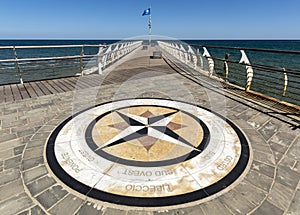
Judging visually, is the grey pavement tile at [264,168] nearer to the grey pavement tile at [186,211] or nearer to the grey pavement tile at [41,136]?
the grey pavement tile at [186,211]

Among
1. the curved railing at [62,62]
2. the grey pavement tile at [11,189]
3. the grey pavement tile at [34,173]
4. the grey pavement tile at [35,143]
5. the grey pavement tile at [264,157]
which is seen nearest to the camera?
the grey pavement tile at [11,189]

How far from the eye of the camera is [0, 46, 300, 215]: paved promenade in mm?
1803

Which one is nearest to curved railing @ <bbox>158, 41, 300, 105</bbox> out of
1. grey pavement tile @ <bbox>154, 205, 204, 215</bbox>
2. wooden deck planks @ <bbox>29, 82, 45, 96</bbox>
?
grey pavement tile @ <bbox>154, 205, 204, 215</bbox>

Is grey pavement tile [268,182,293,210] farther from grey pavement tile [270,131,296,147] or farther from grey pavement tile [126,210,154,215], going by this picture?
grey pavement tile [126,210,154,215]

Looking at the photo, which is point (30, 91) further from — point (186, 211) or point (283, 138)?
point (283, 138)


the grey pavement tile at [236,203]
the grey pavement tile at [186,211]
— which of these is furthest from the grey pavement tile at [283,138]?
the grey pavement tile at [186,211]

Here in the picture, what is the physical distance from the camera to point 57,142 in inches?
116

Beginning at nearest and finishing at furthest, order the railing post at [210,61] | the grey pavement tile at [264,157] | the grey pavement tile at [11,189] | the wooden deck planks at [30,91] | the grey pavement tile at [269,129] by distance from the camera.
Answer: the grey pavement tile at [11,189]
the grey pavement tile at [264,157]
the grey pavement tile at [269,129]
the wooden deck planks at [30,91]
the railing post at [210,61]

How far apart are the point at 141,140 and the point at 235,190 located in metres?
1.54

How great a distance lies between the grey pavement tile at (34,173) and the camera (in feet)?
7.19

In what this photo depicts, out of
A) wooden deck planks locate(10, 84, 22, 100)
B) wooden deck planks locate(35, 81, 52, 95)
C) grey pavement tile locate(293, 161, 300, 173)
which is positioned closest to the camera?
grey pavement tile locate(293, 161, 300, 173)

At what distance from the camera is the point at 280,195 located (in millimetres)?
1951

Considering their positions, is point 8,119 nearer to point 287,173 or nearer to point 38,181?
point 38,181

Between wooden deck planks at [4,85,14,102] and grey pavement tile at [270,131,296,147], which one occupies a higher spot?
wooden deck planks at [4,85,14,102]
